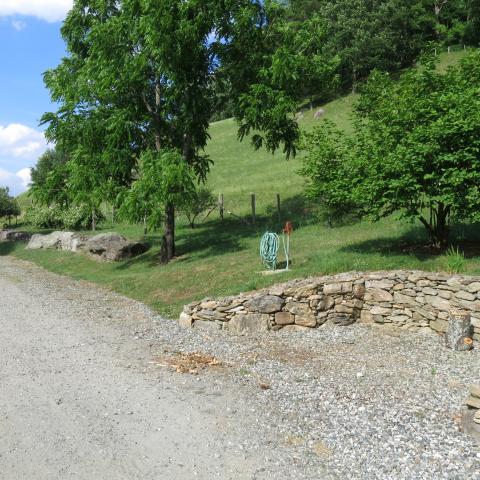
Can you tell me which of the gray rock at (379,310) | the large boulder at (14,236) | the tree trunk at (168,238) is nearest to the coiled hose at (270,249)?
the gray rock at (379,310)

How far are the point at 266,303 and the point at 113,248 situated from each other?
1481 centimetres

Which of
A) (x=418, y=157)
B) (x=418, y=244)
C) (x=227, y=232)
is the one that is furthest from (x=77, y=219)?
(x=418, y=157)

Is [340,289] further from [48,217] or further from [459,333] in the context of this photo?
[48,217]

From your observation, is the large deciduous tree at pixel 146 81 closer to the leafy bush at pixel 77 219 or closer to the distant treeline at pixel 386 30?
the leafy bush at pixel 77 219

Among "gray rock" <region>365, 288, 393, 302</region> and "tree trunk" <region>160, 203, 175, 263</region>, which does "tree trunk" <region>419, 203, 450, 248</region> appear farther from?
"tree trunk" <region>160, 203, 175, 263</region>

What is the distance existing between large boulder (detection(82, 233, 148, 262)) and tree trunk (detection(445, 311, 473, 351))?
17.8 metres

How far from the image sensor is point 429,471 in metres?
5.55

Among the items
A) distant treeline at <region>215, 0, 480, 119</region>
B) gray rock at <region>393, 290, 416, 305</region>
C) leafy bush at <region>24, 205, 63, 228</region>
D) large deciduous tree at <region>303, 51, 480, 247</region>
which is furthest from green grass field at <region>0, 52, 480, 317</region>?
distant treeline at <region>215, 0, 480, 119</region>

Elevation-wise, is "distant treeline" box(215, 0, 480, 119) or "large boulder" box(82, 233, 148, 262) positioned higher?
"distant treeline" box(215, 0, 480, 119)

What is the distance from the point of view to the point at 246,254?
60.3ft

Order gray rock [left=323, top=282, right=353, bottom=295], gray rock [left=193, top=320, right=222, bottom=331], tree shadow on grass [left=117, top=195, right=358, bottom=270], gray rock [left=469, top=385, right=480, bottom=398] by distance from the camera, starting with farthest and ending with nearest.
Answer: tree shadow on grass [left=117, top=195, right=358, bottom=270] < gray rock [left=193, top=320, right=222, bottom=331] < gray rock [left=323, top=282, right=353, bottom=295] < gray rock [left=469, top=385, right=480, bottom=398]

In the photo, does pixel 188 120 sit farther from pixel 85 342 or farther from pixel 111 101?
pixel 85 342

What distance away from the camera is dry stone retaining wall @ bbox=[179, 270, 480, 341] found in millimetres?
10883

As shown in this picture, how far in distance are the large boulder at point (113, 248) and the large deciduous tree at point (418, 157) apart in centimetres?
1264
